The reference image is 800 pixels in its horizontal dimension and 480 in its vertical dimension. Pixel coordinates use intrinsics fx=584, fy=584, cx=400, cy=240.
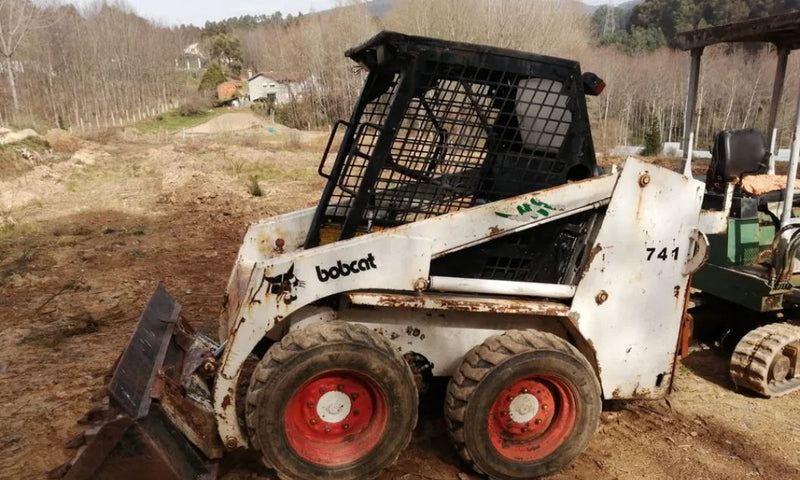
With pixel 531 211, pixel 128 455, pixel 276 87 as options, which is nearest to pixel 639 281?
pixel 531 211

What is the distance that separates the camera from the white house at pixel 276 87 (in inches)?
1843

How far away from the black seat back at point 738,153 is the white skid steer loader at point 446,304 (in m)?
1.76

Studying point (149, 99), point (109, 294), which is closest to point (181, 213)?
point (109, 294)

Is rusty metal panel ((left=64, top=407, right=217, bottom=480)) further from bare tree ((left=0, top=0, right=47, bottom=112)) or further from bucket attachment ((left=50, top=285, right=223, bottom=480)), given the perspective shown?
bare tree ((left=0, top=0, right=47, bottom=112))

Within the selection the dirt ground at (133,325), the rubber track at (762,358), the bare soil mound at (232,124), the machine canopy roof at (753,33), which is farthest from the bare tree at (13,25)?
the rubber track at (762,358)

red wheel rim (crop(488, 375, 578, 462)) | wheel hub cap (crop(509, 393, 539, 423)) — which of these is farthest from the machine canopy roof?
wheel hub cap (crop(509, 393, 539, 423))

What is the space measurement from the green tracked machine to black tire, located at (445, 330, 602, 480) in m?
1.42

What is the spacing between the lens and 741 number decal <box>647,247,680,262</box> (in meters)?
3.32

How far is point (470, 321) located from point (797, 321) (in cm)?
304

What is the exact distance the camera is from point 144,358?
312 cm

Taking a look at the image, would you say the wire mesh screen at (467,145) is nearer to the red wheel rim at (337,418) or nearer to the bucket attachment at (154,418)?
the red wheel rim at (337,418)

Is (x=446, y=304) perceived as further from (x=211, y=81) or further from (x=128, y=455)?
(x=211, y=81)

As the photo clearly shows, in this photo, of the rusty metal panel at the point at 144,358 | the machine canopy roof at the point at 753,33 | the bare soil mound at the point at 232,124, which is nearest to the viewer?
the rusty metal panel at the point at 144,358

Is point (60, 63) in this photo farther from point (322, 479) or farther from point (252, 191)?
point (322, 479)
